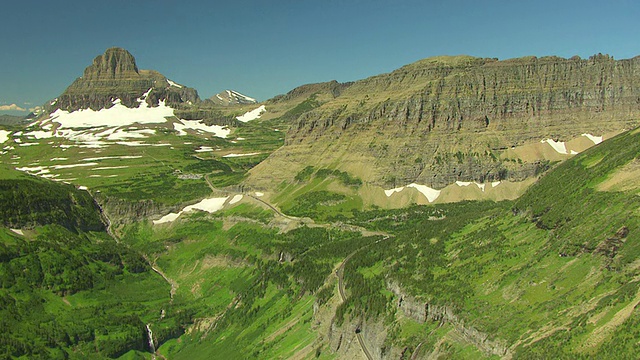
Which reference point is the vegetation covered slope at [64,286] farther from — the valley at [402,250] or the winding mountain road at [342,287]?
the winding mountain road at [342,287]

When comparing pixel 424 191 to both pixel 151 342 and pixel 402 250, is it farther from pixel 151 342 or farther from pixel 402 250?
pixel 151 342

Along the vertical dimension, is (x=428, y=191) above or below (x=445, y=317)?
above

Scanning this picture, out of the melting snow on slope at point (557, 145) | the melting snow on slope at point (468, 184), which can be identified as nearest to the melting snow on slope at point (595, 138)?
the melting snow on slope at point (557, 145)

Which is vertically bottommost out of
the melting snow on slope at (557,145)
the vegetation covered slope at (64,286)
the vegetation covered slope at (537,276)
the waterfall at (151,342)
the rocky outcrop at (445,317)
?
the waterfall at (151,342)

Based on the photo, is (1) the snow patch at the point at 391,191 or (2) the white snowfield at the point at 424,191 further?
(1) the snow patch at the point at 391,191

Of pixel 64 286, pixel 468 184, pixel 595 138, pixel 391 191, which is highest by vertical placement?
pixel 595 138

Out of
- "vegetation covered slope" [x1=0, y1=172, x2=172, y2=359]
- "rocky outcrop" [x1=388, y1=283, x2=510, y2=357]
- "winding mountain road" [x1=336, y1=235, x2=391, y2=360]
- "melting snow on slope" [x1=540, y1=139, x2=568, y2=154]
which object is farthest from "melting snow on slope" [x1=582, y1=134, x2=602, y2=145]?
"vegetation covered slope" [x1=0, y1=172, x2=172, y2=359]

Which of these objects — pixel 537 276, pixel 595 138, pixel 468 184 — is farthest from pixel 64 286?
pixel 595 138

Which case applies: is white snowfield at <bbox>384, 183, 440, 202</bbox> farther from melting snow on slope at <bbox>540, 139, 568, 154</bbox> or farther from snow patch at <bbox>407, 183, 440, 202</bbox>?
melting snow on slope at <bbox>540, 139, 568, 154</bbox>

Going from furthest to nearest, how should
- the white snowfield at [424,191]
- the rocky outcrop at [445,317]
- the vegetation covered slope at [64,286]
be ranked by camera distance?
the white snowfield at [424,191]
the vegetation covered slope at [64,286]
the rocky outcrop at [445,317]

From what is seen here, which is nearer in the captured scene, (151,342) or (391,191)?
(151,342)
